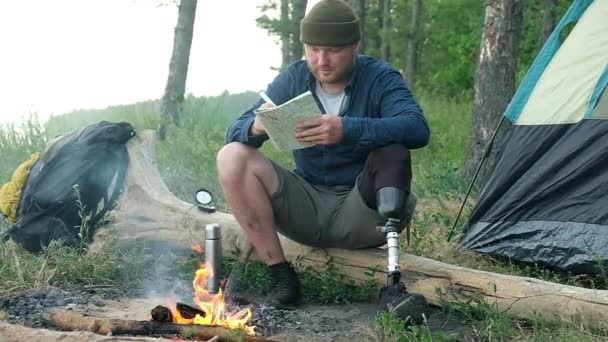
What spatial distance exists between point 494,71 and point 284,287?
359cm

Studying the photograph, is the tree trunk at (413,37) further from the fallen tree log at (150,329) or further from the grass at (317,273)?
the fallen tree log at (150,329)

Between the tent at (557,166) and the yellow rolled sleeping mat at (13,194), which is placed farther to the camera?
the yellow rolled sleeping mat at (13,194)

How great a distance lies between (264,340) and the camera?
3.59 metres

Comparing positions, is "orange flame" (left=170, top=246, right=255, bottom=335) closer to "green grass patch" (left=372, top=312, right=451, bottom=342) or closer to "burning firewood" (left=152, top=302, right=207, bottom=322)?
"burning firewood" (left=152, top=302, right=207, bottom=322)

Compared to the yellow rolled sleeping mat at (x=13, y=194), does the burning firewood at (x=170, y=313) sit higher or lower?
lower

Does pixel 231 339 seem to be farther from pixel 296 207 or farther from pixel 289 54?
pixel 289 54

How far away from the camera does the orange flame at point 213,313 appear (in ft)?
12.7

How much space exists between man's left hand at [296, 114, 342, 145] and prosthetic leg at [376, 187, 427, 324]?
352 millimetres

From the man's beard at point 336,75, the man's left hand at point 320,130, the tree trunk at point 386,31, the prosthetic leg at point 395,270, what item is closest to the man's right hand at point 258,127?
the man's left hand at point 320,130

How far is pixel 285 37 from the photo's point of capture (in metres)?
16.7

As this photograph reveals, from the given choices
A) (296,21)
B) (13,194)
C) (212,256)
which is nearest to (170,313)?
A: (212,256)

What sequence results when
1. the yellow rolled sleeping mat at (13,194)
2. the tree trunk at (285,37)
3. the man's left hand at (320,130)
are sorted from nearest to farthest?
the man's left hand at (320,130), the yellow rolled sleeping mat at (13,194), the tree trunk at (285,37)

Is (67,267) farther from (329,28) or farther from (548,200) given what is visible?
(548,200)

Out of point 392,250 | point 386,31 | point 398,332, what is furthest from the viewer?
point 386,31
